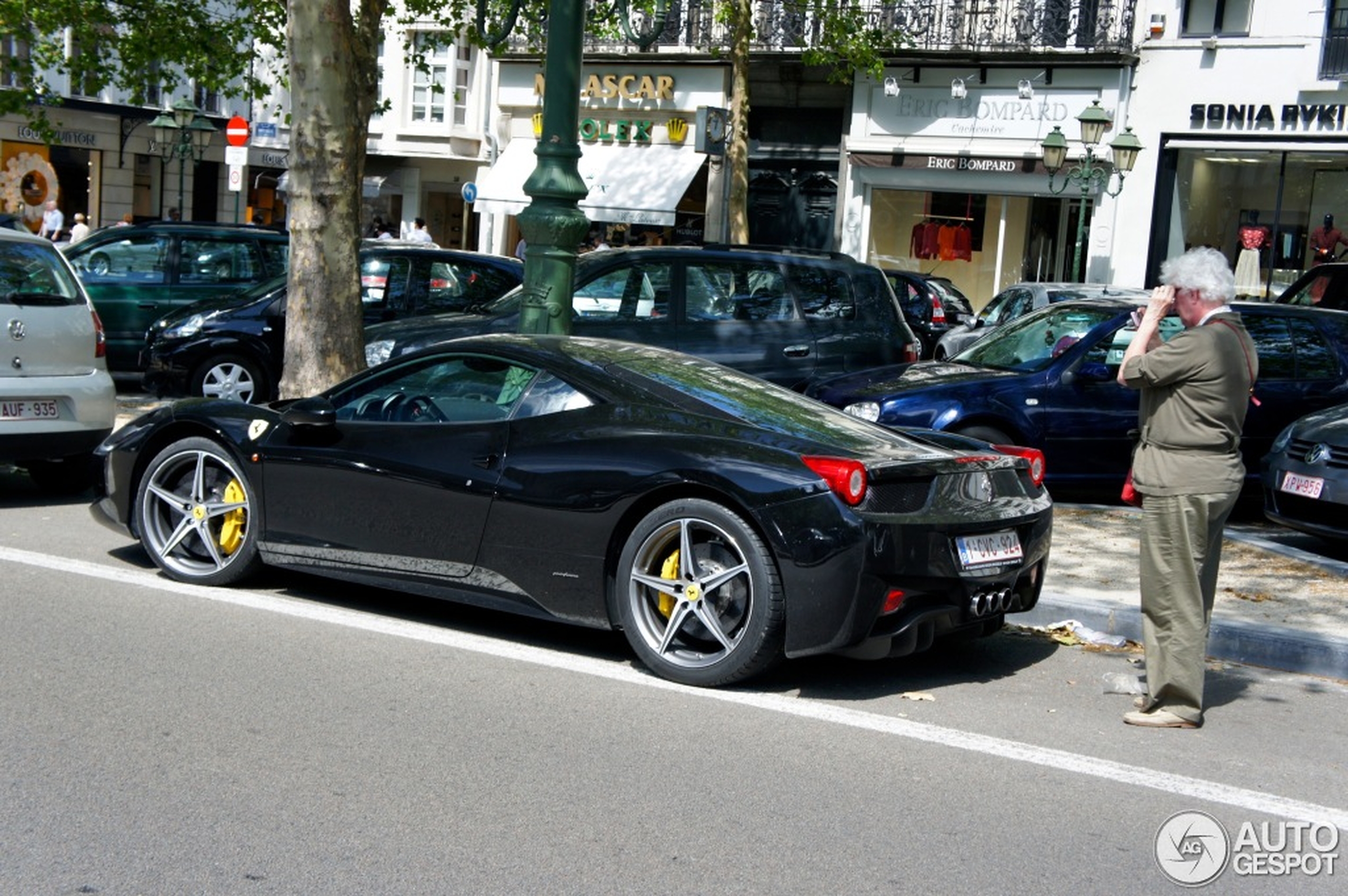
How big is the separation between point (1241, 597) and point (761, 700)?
11.9 feet

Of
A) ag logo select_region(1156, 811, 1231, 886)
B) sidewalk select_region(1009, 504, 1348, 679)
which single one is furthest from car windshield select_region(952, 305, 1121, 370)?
ag logo select_region(1156, 811, 1231, 886)

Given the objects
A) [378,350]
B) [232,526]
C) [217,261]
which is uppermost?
[217,261]

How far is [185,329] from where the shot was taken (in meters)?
15.4

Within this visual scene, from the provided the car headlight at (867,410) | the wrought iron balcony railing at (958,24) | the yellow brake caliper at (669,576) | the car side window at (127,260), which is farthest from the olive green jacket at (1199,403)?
the wrought iron balcony railing at (958,24)

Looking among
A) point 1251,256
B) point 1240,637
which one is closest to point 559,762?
point 1240,637

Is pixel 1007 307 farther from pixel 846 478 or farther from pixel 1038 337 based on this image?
pixel 846 478

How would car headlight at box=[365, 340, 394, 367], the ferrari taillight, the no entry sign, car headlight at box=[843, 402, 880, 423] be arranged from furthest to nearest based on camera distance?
the no entry sign < car headlight at box=[365, 340, 394, 367] < car headlight at box=[843, 402, 880, 423] < the ferrari taillight

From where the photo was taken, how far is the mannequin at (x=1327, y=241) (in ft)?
92.6

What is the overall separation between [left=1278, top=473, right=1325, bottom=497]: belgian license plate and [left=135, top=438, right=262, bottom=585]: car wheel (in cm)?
634

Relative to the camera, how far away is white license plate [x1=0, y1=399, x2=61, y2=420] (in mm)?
9422

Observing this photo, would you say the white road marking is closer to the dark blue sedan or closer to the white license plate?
the white license plate

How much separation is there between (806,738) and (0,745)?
272 cm

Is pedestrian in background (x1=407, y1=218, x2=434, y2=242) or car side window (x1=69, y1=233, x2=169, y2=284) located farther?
pedestrian in background (x1=407, y1=218, x2=434, y2=242)

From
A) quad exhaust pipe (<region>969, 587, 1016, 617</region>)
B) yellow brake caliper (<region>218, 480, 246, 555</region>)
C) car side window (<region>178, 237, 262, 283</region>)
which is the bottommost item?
yellow brake caliper (<region>218, 480, 246, 555</region>)
